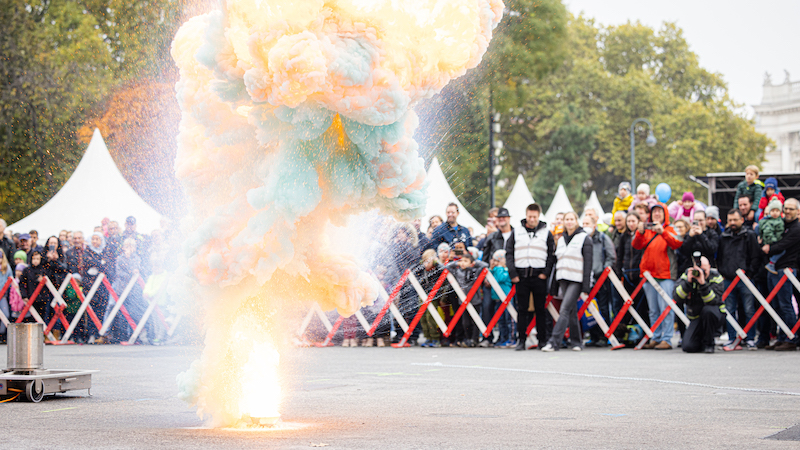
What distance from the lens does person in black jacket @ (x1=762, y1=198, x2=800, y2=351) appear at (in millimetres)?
15789

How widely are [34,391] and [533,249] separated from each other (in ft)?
30.0

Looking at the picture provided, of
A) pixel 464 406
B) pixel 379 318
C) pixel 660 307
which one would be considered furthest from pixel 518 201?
pixel 464 406

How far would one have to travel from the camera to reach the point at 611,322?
1728 centimetres

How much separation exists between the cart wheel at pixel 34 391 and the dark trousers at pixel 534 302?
8932mm

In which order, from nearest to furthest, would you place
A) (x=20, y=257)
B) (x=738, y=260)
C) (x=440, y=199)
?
1. (x=738, y=260)
2. (x=20, y=257)
3. (x=440, y=199)

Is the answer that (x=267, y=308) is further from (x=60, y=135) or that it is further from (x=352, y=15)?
(x=60, y=135)

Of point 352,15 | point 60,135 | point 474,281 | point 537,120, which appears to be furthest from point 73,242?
point 537,120

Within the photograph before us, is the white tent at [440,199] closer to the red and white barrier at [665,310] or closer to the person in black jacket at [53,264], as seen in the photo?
the red and white barrier at [665,310]

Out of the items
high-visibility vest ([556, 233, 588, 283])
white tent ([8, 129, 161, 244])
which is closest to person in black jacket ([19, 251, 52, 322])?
white tent ([8, 129, 161, 244])

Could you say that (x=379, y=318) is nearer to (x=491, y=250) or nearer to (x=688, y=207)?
(x=491, y=250)

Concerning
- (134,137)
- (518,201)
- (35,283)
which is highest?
(134,137)

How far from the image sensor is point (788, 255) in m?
15.9

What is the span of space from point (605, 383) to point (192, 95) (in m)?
6.03

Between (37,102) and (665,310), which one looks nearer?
(665,310)
